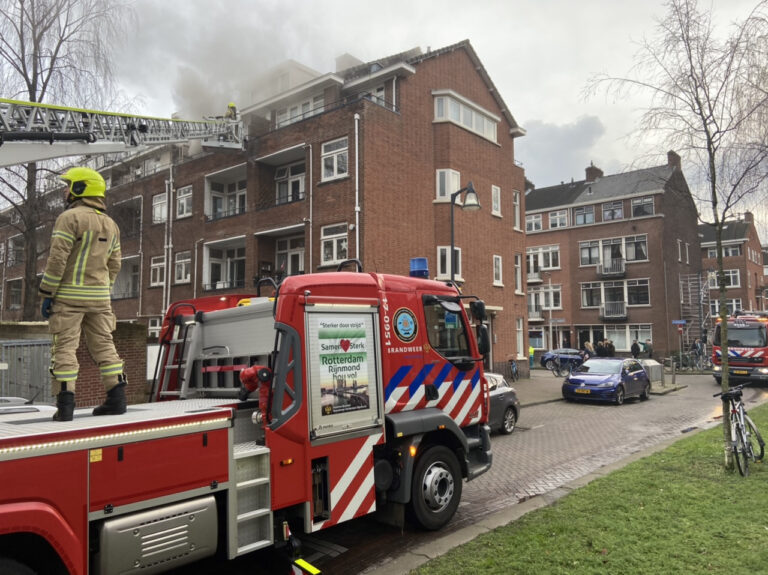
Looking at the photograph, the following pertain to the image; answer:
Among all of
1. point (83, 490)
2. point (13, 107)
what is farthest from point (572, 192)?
point (83, 490)

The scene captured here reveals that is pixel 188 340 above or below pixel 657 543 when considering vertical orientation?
above

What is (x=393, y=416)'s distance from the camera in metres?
5.19

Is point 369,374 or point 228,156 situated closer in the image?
point 369,374

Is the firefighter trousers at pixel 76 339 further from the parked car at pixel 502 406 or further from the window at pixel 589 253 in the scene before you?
the window at pixel 589 253

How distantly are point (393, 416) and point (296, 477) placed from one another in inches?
48.4

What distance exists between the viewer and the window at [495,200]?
24.7m

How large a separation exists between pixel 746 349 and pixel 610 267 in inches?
840

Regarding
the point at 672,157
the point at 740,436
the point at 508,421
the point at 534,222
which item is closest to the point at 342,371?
the point at 740,436

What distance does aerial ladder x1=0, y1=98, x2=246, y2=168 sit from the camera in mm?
9133

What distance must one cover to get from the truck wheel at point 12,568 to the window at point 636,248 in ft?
142

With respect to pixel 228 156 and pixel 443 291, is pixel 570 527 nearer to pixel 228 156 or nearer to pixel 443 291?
pixel 443 291

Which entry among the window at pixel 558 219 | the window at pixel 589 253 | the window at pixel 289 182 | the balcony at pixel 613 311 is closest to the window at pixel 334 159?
the window at pixel 289 182

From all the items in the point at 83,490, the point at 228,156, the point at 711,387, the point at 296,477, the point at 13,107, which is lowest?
the point at 711,387

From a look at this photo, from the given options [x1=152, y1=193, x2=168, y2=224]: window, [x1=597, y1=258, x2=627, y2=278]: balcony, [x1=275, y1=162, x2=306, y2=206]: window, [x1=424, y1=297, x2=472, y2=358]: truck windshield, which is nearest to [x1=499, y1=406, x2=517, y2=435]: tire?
[x1=424, y1=297, x2=472, y2=358]: truck windshield
